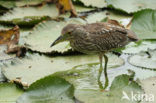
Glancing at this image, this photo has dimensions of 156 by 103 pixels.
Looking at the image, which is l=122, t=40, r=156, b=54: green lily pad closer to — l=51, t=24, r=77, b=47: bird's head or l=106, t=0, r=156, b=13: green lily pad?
l=51, t=24, r=77, b=47: bird's head

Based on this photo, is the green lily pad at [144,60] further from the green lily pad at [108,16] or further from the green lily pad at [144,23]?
the green lily pad at [108,16]

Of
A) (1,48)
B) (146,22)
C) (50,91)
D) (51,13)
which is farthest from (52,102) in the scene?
(51,13)

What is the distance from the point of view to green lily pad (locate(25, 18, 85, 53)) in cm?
713

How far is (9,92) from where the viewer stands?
5770 mm

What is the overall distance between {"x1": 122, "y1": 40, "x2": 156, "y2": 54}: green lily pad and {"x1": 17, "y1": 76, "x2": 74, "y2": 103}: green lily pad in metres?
1.84

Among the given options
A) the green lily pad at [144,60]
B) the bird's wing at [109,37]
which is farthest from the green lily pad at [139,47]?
the bird's wing at [109,37]

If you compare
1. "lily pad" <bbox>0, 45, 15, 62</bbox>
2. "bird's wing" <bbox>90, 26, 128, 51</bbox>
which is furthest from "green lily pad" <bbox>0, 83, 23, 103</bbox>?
"bird's wing" <bbox>90, 26, 128, 51</bbox>

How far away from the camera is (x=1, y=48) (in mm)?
7316

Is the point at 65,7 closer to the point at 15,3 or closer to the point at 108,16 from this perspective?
the point at 108,16

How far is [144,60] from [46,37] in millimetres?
1824

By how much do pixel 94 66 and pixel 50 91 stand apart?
1477 millimetres

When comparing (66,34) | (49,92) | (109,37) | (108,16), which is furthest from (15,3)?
(49,92)

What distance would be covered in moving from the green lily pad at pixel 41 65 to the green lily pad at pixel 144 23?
33.6 inches

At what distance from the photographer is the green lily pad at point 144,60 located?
261 inches
